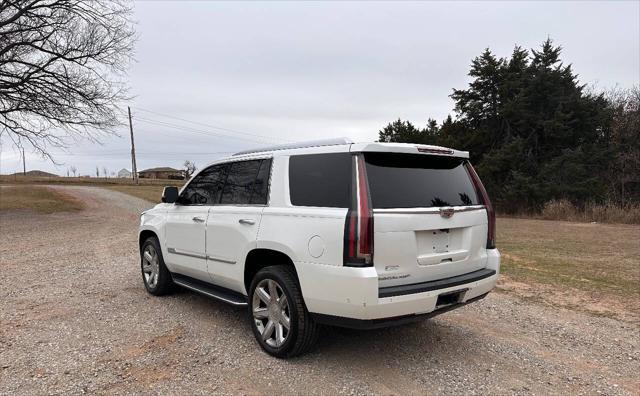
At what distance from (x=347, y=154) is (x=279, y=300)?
1401 mm

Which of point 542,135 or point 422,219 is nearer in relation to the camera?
point 422,219

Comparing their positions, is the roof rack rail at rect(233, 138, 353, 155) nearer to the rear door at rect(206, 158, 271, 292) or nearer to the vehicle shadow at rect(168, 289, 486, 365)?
the rear door at rect(206, 158, 271, 292)

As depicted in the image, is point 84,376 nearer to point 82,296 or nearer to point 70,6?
point 82,296

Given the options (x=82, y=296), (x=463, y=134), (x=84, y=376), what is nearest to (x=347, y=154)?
(x=84, y=376)

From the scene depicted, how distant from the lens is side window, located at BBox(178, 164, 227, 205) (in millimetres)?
4875

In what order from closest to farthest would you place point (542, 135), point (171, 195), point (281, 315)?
point (281, 315)
point (171, 195)
point (542, 135)

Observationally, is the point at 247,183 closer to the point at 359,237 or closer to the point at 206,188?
the point at 206,188

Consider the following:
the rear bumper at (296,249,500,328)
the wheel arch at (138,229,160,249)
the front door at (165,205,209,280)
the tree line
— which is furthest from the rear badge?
the tree line

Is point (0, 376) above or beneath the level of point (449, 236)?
beneath

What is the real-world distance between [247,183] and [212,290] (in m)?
1.24

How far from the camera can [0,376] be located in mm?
3537

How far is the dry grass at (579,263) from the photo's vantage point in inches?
246

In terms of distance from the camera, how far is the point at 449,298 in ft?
12.0

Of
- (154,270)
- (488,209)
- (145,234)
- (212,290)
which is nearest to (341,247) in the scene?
(488,209)
